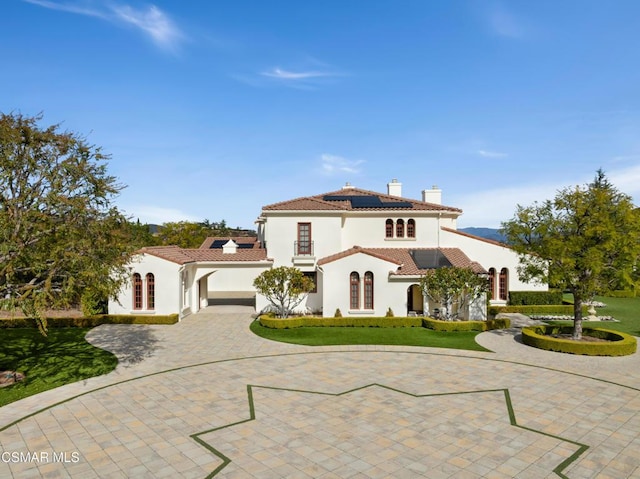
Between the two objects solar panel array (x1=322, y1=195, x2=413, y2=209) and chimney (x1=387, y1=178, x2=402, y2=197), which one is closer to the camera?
solar panel array (x1=322, y1=195, x2=413, y2=209)

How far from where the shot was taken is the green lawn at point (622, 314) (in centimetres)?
2866

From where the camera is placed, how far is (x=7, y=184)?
14125 millimetres

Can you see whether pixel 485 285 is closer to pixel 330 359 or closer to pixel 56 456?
pixel 330 359

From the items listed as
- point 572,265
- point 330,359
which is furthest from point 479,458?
point 572,265

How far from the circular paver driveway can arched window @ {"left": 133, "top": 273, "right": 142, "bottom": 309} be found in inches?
394

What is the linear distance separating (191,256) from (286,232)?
318 inches

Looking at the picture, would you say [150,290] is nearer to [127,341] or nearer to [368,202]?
[127,341]

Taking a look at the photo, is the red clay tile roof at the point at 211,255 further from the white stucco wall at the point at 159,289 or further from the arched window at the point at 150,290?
the arched window at the point at 150,290

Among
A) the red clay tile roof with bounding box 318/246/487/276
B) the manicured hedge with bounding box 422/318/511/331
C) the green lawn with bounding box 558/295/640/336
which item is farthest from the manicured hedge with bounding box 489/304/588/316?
the manicured hedge with bounding box 422/318/511/331

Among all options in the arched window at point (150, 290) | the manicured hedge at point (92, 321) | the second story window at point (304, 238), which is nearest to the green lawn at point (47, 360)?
the manicured hedge at point (92, 321)

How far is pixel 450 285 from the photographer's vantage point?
26875 mm

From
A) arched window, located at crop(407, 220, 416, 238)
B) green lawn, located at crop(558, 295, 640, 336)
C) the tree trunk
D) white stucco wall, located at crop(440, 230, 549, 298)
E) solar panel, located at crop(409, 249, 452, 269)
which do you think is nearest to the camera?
the tree trunk

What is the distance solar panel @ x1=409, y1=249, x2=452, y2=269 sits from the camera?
30.8 metres

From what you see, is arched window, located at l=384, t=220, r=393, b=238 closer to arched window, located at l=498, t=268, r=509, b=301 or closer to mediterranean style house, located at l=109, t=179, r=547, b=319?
mediterranean style house, located at l=109, t=179, r=547, b=319
